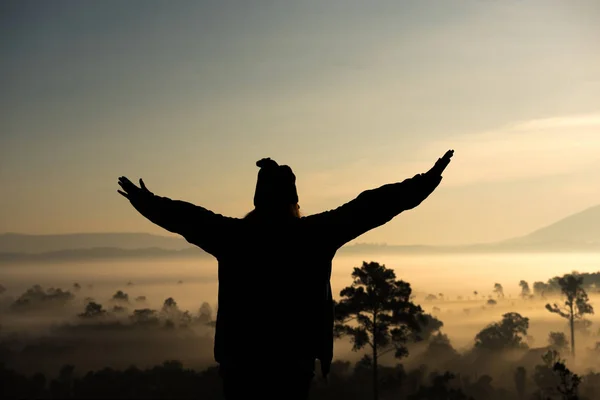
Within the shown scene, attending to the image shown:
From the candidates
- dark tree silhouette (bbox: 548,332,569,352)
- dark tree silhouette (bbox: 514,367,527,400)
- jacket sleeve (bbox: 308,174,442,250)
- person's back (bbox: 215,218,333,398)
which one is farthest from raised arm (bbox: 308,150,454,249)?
dark tree silhouette (bbox: 548,332,569,352)

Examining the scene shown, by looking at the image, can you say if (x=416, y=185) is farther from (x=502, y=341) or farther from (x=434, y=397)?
(x=502, y=341)

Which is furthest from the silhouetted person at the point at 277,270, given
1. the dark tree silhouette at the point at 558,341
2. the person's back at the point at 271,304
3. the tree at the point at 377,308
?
the dark tree silhouette at the point at 558,341

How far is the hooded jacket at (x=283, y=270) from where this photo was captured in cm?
636

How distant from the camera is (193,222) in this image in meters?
6.59

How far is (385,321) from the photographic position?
4178 cm

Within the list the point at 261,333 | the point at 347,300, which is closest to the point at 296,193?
the point at 261,333

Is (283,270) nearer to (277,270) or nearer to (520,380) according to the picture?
(277,270)

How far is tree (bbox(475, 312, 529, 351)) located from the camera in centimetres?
10875

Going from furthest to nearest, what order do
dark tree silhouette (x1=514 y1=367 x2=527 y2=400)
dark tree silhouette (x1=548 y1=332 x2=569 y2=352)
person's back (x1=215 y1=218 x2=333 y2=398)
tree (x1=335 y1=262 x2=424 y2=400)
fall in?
dark tree silhouette (x1=548 y1=332 x2=569 y2=352) < dark tree silhouette (x1=514 y1=367 x2=527 y2=400) < tree (x1=335 y1=262 x2=424 y2=400) < person's back (x1=215 y1=218 x2=333 y2=398)

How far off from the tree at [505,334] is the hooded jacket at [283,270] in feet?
348

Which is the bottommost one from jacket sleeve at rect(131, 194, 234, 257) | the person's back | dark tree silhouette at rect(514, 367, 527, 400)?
dark tree silhouette at rect(514, 367, 527, 400)

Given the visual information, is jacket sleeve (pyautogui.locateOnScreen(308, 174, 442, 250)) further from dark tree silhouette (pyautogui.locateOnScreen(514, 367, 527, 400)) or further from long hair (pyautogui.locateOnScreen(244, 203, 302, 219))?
dark tree silhouette (pyautogui.locateOnScreen(514, 367, 527, 400))

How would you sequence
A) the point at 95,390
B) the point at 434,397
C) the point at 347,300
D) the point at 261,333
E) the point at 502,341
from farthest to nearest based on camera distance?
the point at 502,341 < the point at 95,390 < the point at 434,397 < the point at 347,300 < the point at 261,333

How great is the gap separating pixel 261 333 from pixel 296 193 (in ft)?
3.73
